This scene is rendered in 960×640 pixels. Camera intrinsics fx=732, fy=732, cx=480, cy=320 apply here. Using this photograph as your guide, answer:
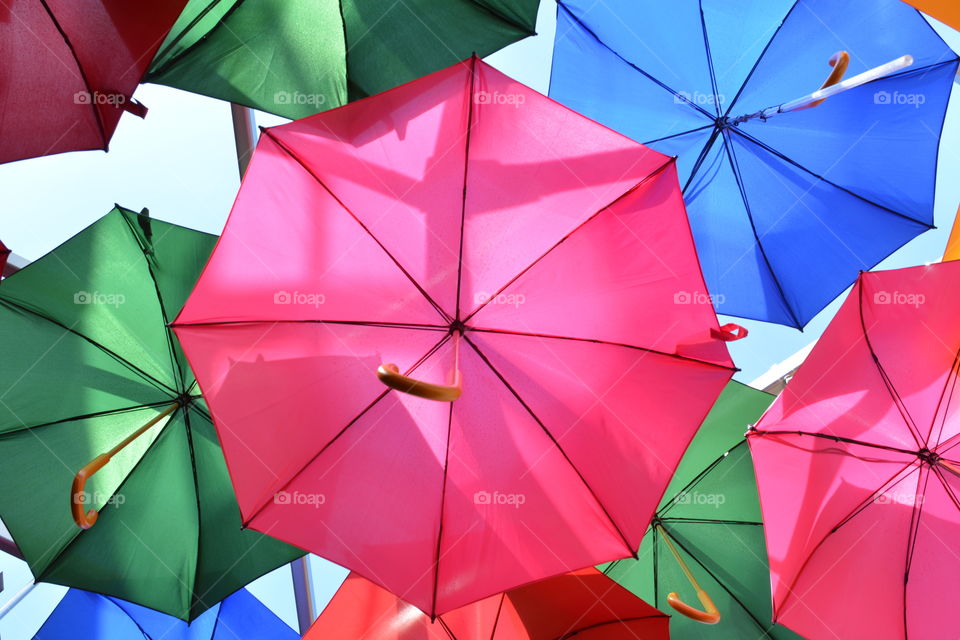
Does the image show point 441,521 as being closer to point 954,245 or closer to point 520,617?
point 520,617

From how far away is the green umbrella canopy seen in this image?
145 inches

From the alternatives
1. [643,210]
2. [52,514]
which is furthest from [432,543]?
[52,514]

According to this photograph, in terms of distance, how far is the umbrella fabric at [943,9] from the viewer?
2475mm

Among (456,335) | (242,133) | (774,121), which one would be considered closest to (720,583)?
(456,335)

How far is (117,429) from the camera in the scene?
12.6 feet

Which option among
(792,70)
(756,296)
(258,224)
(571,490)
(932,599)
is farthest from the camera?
(756,296)

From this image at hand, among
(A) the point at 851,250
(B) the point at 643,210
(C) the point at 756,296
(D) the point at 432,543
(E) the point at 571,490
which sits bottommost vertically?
(D) the point at 432,543

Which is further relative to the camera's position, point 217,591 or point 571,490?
point 217,591

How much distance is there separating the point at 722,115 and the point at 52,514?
14.3 feet

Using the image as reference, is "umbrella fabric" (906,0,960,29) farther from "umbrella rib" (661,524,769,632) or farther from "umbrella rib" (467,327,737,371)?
"umbrella rib" (661,524,769,632)

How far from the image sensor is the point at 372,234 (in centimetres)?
306

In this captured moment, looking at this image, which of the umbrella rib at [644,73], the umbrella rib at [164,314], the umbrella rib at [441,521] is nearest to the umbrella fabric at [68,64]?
the umbrella rib at [164,314]

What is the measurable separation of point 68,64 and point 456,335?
6.61 ft

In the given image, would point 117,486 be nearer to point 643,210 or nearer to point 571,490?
point 571,490
